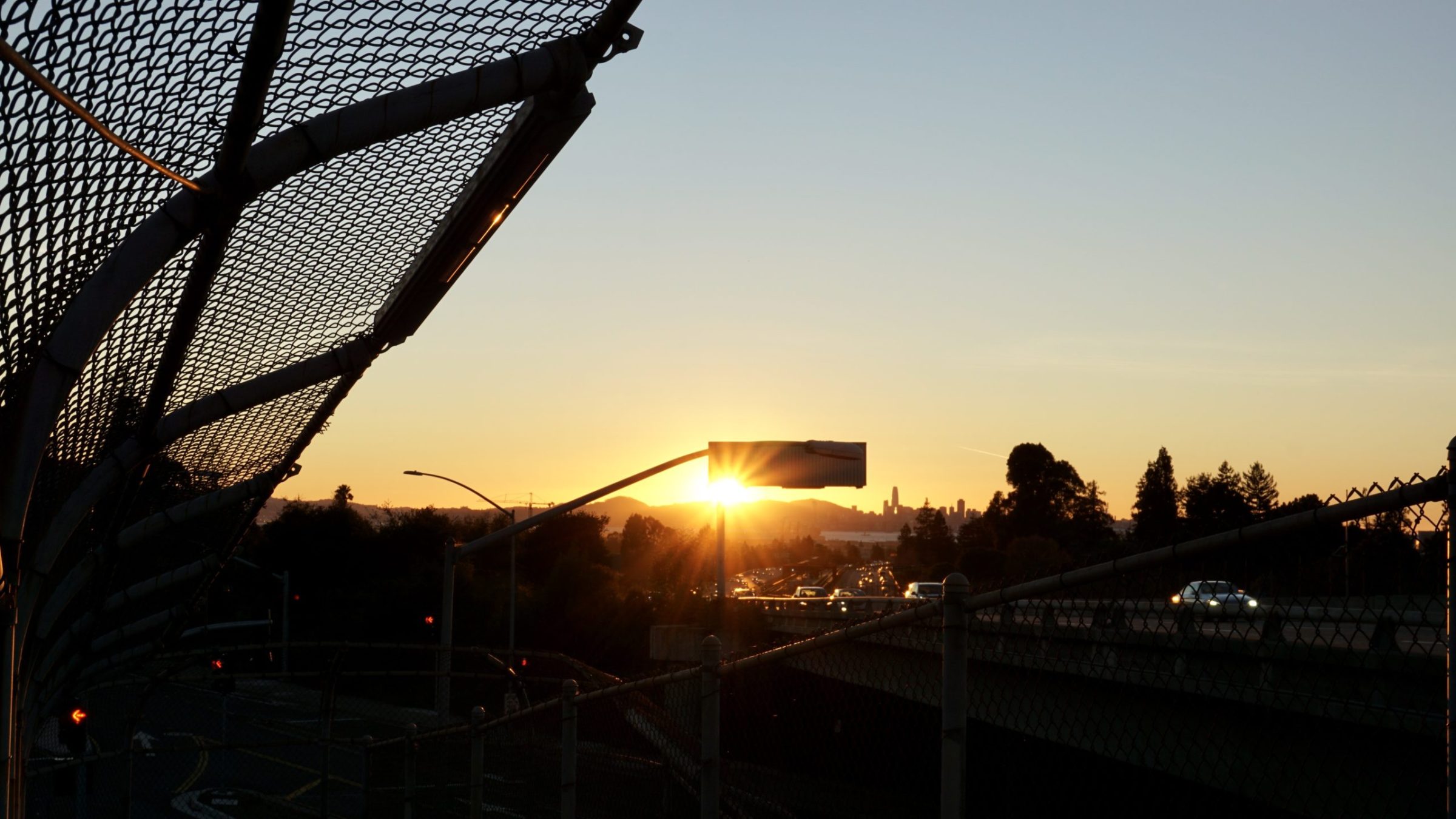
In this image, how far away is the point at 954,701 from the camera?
13.4 ft

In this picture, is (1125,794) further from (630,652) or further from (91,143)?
(630,652)

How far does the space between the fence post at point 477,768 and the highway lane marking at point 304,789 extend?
524 inches

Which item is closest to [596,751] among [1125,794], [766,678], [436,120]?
[766,678]

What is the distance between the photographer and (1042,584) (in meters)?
3.65

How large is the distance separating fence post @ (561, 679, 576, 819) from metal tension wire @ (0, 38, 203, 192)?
4.49 m

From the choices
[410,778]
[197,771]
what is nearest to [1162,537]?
[410,778]

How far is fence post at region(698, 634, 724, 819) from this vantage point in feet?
18.3

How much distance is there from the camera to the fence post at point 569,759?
23.7ft

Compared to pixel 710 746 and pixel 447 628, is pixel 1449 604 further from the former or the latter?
pixel 447 628

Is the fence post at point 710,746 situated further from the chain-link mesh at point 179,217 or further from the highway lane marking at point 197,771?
the highway lane marking at point 197,771

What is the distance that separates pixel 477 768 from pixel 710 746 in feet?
12.7

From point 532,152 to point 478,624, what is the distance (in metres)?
50.3

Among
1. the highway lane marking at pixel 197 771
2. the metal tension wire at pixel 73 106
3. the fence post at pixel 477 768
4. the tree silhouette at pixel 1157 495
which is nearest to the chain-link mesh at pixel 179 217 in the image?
the metal tension wire at pixel 73 106

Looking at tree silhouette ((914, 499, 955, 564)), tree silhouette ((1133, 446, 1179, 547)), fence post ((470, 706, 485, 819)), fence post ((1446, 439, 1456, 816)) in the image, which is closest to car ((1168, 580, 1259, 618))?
fence post ((1446, 439, 1456, 816))
